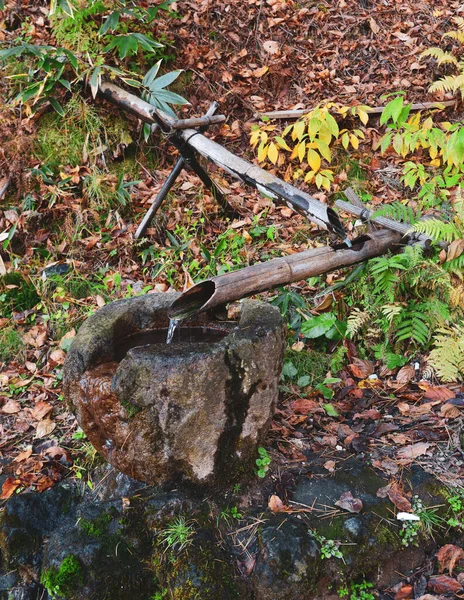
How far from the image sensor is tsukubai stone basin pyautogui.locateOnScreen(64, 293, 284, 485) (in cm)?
295

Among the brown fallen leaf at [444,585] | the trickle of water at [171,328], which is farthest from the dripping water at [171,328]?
the brown fallen leaf at [444,585]

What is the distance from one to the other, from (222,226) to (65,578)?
12.2 feet

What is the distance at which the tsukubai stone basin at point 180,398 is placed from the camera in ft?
9.69

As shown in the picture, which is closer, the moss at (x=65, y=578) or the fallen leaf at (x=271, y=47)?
the moss at (x=65, y=578)

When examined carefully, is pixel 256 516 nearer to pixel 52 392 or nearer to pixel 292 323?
pixel 292 323

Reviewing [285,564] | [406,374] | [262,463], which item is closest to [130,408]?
[262,463]

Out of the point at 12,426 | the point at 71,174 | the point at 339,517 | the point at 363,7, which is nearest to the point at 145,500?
the point at 339,517

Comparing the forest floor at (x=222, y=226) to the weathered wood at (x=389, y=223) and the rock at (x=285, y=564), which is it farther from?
the weathered wood at (x=389, y=223)

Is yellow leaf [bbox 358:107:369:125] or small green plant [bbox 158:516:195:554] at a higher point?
yellow leaf [bbox 358:107:369:125]

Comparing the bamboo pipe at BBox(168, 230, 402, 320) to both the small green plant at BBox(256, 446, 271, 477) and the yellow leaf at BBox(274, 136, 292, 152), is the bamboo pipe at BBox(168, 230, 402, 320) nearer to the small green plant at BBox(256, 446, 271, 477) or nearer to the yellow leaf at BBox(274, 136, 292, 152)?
the small green plant at BBox(256, 446, 271, 477)

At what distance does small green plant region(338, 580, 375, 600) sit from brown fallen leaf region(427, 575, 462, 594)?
309 millimetres

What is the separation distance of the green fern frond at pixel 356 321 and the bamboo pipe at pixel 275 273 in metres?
0.39

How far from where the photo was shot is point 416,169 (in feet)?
18.1

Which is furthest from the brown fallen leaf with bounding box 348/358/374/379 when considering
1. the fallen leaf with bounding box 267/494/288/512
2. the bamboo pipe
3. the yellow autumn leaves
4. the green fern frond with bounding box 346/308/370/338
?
the yellow autumn leaves
